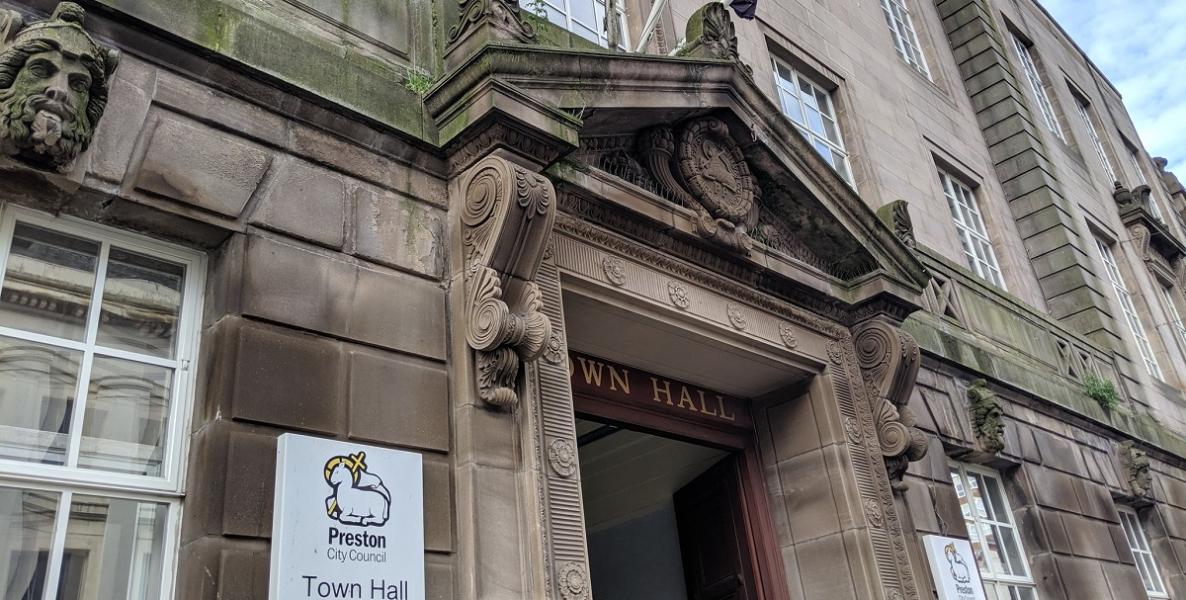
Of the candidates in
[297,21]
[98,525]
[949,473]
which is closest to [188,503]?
[98,525]

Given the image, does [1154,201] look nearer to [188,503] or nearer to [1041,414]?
[1041,414]

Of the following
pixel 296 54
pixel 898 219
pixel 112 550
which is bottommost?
pixel 112 550

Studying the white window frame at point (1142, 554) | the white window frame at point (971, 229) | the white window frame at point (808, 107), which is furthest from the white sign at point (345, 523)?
the white window frame at point (1142, 554)

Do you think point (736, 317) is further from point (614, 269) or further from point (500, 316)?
point (500, 316)

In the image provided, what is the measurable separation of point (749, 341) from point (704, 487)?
169cm

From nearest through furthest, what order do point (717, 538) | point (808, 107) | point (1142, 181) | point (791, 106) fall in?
point (717, 538)
point (791, 106)
point (808, 107)
point (1142, 181)

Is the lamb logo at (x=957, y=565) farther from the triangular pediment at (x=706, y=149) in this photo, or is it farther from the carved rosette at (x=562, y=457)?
the carved rosette at (x=562, y=457)

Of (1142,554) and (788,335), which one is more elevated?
(788,335)

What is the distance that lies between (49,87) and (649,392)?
4.38 meters

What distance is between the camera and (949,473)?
861 centimetres

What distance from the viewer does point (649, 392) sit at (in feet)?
22.4

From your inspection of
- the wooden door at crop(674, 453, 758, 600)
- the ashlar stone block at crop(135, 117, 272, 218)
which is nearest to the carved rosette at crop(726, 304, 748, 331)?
the wooden door at crop(674, 453, 758, 600)

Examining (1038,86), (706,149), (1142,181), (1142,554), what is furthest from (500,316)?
(1142,181)

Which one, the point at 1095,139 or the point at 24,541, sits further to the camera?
the point at 1095,139
